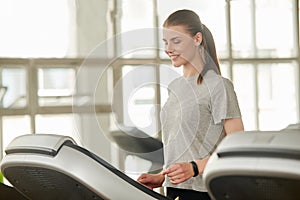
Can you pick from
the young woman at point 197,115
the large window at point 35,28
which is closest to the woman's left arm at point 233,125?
the young woman at point 197,115

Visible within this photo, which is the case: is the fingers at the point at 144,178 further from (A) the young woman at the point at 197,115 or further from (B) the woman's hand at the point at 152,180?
(A) the young woman at the point at 197,115

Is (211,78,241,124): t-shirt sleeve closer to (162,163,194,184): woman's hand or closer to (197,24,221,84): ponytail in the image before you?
(197,24,221,84): ponytail

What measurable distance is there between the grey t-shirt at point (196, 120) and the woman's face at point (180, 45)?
0.32 ft

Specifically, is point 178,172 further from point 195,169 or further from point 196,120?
point 196,120

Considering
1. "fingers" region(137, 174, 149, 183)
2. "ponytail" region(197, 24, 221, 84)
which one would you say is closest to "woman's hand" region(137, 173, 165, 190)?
"fingers" region(137, 174, 149, 183)

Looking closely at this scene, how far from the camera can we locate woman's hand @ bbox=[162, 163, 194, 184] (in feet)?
4.90

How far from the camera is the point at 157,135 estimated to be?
13.1 ft

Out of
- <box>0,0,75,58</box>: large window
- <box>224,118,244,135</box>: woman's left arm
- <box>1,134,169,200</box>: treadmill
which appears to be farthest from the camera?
<box>0,0,75,58</box>: large window

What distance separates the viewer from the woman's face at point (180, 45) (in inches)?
78.0

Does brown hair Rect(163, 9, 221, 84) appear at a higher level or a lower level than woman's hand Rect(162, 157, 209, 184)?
higher

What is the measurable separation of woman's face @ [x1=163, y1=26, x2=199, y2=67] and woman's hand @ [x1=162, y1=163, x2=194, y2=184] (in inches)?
19.8

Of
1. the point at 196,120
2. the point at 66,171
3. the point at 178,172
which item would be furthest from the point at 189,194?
the point at 66,171

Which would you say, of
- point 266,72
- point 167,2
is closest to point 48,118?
point 167,2

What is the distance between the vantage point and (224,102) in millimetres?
1793
